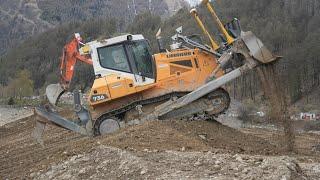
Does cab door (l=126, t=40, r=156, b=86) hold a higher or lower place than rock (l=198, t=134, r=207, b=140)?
higher

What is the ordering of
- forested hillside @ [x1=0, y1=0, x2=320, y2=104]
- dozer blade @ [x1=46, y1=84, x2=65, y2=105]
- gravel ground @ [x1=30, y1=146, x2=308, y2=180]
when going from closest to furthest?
gravel ground @ [x1=30, y1=146, x2=308, y2=180], dozer blade @ [x1=46, y1=84, x2=65, y2=105], forested hillside @ [x1=0, y1=0, x2=320, y2=104]

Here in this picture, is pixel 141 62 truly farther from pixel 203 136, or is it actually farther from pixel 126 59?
pixel 203 136

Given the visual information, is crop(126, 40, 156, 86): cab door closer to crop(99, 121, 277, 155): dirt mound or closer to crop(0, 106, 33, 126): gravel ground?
crop(99, 121, 277, 155): dirt mound

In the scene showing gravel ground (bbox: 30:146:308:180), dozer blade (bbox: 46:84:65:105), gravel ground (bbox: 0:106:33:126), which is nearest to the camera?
gravel ground (bbox: 30:146:308:180)

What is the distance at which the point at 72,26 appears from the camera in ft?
502

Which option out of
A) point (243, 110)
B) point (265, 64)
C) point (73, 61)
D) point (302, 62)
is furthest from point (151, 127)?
point (302, 62)

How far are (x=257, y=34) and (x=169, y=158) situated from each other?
56974mm

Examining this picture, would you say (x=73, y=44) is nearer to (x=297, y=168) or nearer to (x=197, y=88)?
Result: (x=197, y=88)

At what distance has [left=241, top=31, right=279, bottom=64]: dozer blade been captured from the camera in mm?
11914

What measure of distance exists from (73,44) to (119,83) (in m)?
2.25

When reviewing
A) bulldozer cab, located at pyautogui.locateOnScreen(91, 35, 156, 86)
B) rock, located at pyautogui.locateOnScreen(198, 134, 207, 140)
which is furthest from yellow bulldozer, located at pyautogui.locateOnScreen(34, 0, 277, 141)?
rock, located at pyautogui.locateOnScreen(198, 134, 207, 140)

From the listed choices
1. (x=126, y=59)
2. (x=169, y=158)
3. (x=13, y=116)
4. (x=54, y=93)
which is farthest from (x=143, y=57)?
(x=13, y=116)

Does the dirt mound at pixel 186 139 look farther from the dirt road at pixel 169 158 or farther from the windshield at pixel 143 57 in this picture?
the windshield at pixel 143 57

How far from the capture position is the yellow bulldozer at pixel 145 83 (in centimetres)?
1353
